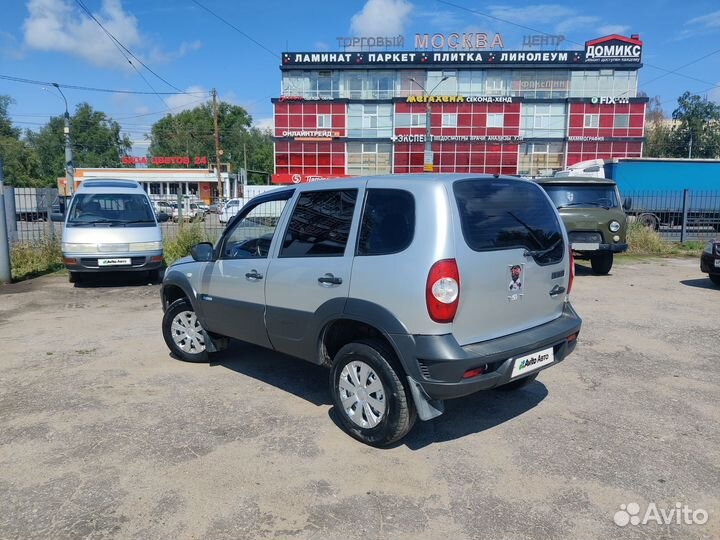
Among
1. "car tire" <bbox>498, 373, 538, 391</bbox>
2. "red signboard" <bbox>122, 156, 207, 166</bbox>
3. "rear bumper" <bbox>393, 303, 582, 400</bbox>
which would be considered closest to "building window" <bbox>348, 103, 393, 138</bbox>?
"red signboard" <bbox>122, 156, 207, 166</bbox>

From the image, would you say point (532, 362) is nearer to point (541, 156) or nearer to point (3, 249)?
point (3, 249)

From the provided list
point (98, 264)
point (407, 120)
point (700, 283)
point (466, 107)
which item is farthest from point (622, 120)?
point (98, 264)

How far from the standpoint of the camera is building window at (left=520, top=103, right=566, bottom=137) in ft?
184

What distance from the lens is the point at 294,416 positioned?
14.3 ft

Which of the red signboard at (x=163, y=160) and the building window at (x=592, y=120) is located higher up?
the building window at (x=592, y=120)

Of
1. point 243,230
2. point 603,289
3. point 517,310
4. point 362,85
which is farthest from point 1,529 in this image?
point 362,85

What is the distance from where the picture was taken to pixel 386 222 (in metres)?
3.69

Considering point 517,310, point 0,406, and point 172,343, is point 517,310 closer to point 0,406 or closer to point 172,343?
point 172,343

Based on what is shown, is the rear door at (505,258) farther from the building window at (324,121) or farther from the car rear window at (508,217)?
the building window at (324,121)

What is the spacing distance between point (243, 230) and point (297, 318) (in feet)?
Result: 4.26

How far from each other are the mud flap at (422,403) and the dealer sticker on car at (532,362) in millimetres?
568

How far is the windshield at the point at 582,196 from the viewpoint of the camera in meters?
11.5

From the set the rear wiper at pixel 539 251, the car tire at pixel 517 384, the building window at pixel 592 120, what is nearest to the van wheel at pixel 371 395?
the rear wiper at pixel 539 251

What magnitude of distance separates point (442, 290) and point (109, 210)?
955cm
